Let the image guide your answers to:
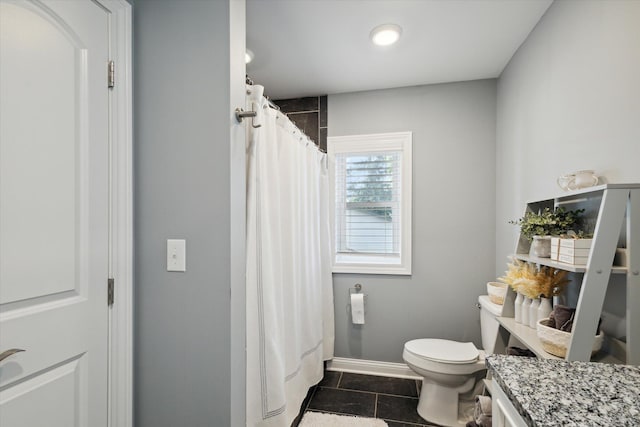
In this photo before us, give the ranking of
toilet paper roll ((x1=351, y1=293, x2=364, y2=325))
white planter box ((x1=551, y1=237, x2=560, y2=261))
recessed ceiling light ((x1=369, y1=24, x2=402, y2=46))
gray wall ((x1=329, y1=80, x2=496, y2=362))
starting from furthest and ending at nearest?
toilet paper roll ((x1=351, y1=293, x2=364, y2=325)) < gray wall ((x1=329, y1=80, x2=496, y2=362)) < recessed ceiling light ((x1=369, y1=24, x2=402, y2=46)) < white planter box ((x1=551, y1=237, x2=560, y2=261))

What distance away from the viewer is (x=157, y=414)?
121 centimetres

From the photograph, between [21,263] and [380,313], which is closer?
[21,263]

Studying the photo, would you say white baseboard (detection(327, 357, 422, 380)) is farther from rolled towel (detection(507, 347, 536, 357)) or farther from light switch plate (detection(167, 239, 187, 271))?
light switch plate (detection(167, 239, 187, 271))

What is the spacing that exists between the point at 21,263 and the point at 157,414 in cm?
75

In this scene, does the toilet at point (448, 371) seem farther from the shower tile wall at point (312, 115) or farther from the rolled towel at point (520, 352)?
the shower tile wall at point (312, 115)

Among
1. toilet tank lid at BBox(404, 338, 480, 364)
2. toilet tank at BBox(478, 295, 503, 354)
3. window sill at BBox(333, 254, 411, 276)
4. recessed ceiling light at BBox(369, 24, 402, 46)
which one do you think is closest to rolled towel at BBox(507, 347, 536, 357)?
toilet tank at BBox(478, 295, 503, 354)

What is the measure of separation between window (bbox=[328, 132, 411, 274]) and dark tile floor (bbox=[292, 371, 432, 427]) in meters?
0.89

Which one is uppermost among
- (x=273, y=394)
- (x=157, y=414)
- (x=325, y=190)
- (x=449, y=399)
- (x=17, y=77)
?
(x=17, y=77)

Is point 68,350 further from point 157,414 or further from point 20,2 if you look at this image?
point 20,2

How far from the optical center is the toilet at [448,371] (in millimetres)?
1995

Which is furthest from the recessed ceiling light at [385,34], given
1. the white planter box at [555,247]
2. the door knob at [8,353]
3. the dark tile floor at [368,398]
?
the dark tile floor at [368,398]

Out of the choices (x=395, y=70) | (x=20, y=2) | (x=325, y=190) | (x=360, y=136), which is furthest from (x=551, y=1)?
(x=20, y=2)

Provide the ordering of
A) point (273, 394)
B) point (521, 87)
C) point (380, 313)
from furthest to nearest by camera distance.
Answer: point (380, 313)
point (521, 87)
point (273, 394)

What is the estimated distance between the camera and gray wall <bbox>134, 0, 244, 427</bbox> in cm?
117
